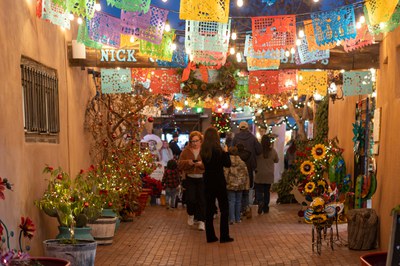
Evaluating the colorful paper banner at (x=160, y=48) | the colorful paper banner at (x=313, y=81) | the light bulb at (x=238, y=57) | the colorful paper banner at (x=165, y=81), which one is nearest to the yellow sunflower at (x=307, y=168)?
the colorful paper banner at (x=313, y=81)

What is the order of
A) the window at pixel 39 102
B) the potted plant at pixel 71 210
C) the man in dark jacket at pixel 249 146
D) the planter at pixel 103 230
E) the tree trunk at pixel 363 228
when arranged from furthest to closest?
the man in dark jacket at pixel 249 146 → the planter at pixel 103 230 → the tree trunk at pixel 363 228 → the window at pixel 39 102 → the potted plant at pixel 71 210

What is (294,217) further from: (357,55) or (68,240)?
(68,240)

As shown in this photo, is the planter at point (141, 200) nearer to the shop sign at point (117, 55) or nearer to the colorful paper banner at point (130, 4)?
the shop sign at point (117, 55)

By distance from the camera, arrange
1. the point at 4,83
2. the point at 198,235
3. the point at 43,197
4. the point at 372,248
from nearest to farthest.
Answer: the point at 4,83
the point at 43,197
the point at 372,248
the point at 198,235

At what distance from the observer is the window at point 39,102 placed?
28.8ft

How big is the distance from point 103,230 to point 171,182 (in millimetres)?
6651

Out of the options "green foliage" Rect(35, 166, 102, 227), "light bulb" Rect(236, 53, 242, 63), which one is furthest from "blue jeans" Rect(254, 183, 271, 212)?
"green foliage" Rect(35, 166, 102, 227)

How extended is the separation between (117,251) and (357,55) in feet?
16.5

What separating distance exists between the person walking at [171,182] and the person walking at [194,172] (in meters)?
4.13

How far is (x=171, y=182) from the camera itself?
17.6m

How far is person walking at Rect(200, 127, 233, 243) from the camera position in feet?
36.7

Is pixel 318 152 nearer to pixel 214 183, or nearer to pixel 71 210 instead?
pixel 214 183

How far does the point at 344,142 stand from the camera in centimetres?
1443

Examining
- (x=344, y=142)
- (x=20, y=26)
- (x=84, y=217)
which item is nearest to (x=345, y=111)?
(x=344, y=142)
